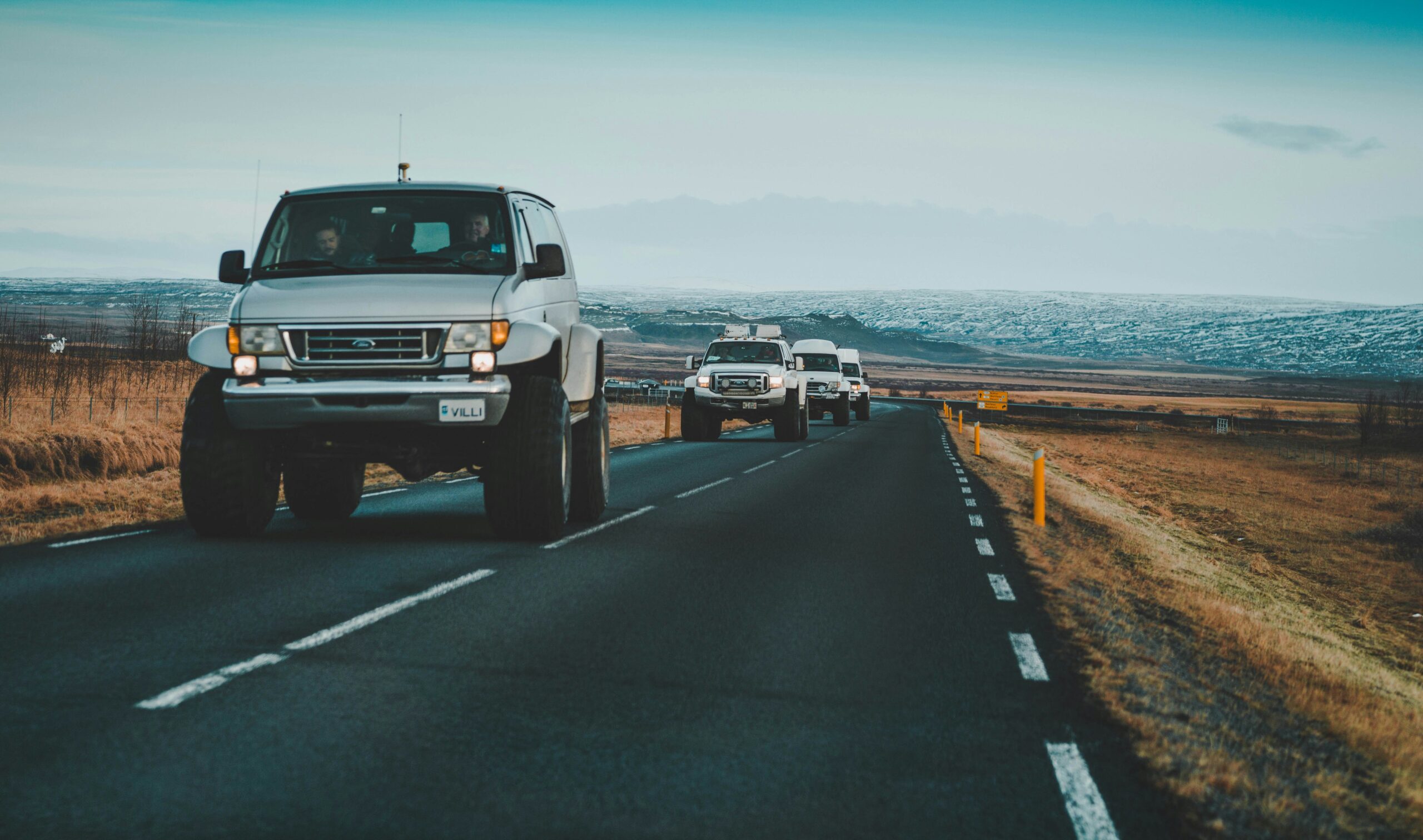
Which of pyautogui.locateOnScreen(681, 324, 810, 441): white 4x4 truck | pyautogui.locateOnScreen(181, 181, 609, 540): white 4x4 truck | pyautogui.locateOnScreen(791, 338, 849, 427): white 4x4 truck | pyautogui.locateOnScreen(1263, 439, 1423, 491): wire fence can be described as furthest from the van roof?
pyautogui.locateOnScreen(1263, 439, 1423, 491): wire fence

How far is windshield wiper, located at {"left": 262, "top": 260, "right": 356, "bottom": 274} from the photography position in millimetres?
9914

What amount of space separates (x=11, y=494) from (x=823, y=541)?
32.9 feet

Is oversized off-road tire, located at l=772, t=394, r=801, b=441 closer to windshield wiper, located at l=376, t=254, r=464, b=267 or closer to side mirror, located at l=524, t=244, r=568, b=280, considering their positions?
side mirror, located at l=524, t=244, r=568, b=280

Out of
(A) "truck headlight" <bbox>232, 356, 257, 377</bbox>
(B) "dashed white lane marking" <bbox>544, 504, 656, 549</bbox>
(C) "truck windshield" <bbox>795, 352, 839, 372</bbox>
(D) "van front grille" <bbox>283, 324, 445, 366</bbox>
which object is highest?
(D) "van front grille" <bbox>283, 324, 445, 366</bbox>

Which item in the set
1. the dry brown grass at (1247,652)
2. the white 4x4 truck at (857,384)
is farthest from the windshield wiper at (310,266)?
the white 4x4 truck at (857,384)

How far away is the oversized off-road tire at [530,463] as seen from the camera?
974 cm

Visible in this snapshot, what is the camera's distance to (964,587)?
9.26 meters

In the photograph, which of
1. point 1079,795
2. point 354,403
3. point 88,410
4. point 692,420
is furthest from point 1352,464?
point 1079,795

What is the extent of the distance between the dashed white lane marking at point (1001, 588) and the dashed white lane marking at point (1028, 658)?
135 cm

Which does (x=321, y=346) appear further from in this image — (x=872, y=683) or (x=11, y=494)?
(x=11, y=494)

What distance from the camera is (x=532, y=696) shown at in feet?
18.3

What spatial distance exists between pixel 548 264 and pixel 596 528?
2812 millimetres

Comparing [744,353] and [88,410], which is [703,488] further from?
[88,410]

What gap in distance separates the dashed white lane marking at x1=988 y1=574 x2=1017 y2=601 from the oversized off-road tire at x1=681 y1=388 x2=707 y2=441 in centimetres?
1976
